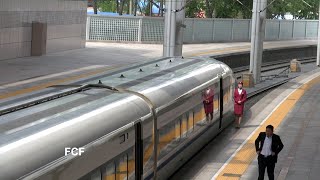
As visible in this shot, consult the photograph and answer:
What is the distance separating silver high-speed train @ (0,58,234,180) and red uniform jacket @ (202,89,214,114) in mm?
167

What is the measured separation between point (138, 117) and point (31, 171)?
3.45 meters

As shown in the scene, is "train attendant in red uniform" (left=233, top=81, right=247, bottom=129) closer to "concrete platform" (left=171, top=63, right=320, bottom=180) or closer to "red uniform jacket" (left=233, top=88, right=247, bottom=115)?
"red uniform jacket" (left=233, top=88, right=247, bottom=115)

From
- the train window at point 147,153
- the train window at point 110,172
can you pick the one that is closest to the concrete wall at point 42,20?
the train window at point 147,153

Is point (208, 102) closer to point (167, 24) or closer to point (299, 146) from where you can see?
point (299, 146)

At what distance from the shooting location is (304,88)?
32.3m

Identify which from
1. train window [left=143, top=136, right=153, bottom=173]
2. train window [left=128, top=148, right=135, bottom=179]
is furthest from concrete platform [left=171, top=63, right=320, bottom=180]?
train window [left=128, top=148, right=135, bottom=179]

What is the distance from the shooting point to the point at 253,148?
1628 centimetres

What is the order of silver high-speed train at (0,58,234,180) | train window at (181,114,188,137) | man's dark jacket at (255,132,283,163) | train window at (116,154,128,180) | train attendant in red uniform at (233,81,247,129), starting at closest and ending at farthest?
silver high-speed train at (0,58,234,180) < train window at (116,154,128,180) < man's dark jacket at (255,132,283,163) < train window at (181,114,188,137) < train attendant in red uniform at (233,81,247,129)

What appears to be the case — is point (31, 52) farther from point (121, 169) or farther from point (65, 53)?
point (121, 169)

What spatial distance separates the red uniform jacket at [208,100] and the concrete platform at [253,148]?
117 centimetres

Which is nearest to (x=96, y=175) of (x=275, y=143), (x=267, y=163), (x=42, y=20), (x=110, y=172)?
(x=110, y=172)

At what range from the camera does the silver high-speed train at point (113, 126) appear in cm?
696

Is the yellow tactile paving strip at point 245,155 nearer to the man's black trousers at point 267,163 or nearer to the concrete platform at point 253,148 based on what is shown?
the concrete platform at point 253,148

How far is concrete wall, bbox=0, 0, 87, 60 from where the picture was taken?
31.6 meters
